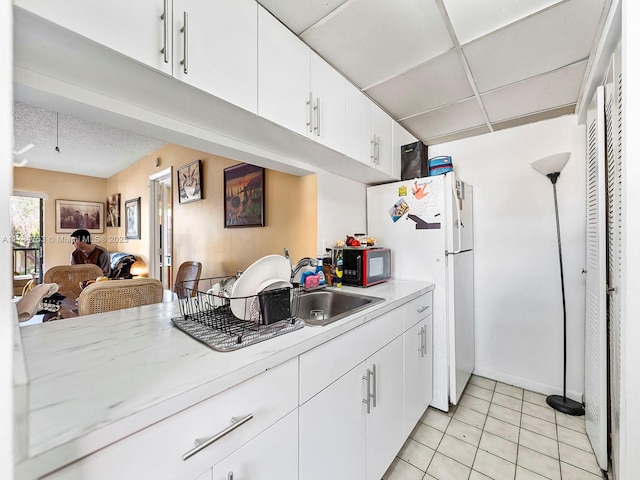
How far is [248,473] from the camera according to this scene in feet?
2.45

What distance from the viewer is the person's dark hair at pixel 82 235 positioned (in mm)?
1982

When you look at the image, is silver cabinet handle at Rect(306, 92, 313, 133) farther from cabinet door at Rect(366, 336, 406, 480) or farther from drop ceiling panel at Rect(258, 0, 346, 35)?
cabinet door at Rect(366, 336, 406, 480)

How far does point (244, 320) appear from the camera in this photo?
106 cm

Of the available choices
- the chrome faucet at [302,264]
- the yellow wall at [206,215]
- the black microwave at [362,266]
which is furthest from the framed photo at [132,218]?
the black microwave at [362,266]

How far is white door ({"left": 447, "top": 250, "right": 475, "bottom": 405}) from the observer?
1978mm

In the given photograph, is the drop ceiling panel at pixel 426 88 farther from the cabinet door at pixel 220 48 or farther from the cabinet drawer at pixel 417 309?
the cabinet drawer at pixel 417 309

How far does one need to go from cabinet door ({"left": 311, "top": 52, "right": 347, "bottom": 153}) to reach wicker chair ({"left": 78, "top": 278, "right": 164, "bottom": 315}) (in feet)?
4.48

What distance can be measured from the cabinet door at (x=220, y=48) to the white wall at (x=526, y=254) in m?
2.20

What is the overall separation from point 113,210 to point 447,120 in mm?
3397

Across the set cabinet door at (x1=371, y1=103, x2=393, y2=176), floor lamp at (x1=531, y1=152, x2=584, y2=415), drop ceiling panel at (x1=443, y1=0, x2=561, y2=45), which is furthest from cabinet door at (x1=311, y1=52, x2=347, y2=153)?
floor lamp at (x1=531, y1=152, x2=584, y2=415)

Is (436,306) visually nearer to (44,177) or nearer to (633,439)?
(633,439)

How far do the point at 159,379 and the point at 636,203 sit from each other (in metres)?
1.55

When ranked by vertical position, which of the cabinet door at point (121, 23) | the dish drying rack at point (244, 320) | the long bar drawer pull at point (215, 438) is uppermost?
the cabinet door at point (121, 23)

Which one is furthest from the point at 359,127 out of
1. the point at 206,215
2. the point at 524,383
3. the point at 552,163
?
the point at 524,383
